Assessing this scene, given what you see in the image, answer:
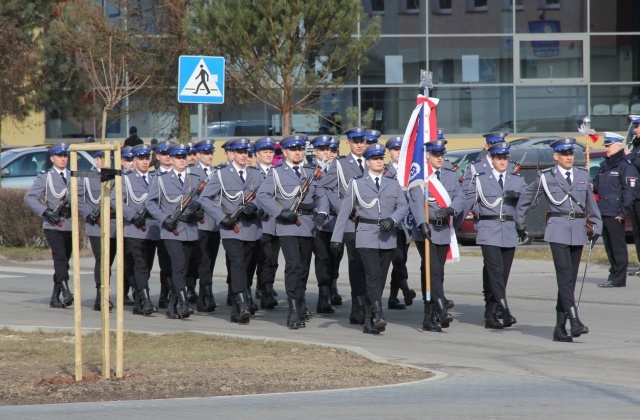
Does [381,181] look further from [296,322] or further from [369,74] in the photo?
[369,74]

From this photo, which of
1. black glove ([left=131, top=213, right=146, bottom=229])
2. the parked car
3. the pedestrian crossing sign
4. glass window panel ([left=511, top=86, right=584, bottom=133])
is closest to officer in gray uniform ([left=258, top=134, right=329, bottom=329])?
black glove ([left=131, top=213, right=146, bottom=229])

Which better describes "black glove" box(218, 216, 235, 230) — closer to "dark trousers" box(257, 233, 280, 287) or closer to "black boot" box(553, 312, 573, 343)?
"dark trousers" box(257, 233, 280, 287)

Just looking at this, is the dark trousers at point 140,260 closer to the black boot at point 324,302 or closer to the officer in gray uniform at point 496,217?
the black boot at point 324,302

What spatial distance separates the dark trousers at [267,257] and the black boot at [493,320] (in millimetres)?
2769

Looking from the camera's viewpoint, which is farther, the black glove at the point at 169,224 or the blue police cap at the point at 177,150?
the blue police cap at the point at 177,150

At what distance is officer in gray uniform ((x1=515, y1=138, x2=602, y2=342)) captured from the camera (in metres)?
11.9

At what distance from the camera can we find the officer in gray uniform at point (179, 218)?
13719 mm

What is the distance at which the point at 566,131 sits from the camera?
3222 cm

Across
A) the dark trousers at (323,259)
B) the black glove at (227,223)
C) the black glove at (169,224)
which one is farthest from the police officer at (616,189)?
the black glove at (169,224)

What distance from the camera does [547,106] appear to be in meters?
32.5

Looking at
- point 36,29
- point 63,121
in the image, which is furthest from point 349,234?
point 63,121

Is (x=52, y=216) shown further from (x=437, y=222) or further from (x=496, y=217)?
(x=496, y=217)

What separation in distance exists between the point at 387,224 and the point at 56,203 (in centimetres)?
469

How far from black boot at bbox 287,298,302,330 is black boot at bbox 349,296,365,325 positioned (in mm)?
711
